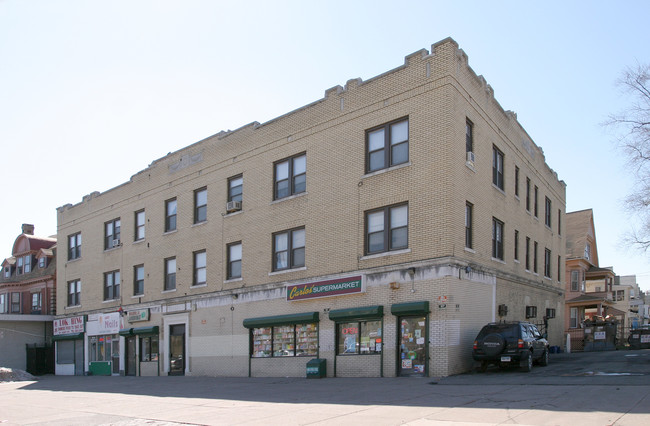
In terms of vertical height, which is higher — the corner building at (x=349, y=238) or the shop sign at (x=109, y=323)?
the corner building at (x=349, y=238)

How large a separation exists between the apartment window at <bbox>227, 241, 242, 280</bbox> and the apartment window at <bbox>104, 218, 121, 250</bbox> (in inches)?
411

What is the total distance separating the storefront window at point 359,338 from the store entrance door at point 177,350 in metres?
10.6

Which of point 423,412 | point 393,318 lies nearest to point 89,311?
point 393,318

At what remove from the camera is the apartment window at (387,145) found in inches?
843

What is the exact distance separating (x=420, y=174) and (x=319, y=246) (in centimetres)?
513

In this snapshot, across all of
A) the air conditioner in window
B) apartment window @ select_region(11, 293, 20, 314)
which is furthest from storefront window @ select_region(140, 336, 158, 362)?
apartment window @ select_region(11, 293, 20, 314)

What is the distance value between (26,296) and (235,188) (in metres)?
27.4

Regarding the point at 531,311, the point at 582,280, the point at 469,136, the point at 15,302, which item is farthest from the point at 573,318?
the point at 15,302

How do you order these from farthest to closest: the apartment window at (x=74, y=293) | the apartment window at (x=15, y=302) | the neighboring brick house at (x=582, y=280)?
the apartment window at (x=15, y=302), the neighboring brick house at (x=582, y=280), the apartment window at (x=74, y=293)

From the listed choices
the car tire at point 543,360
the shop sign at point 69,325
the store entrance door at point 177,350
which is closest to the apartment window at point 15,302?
the shop sign at point 69,325

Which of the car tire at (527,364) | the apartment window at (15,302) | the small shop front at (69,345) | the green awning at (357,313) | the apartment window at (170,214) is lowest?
the small shop front at (69,345)

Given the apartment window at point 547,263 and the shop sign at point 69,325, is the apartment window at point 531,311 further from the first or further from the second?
the shop sign at point 69,325

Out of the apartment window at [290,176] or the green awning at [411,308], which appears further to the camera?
the apartment window at [290,176]

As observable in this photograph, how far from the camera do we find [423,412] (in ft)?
39.4
